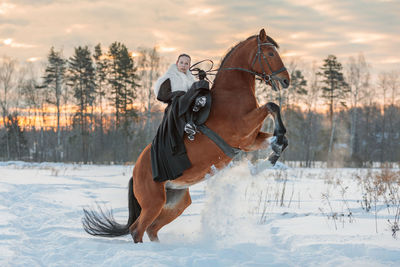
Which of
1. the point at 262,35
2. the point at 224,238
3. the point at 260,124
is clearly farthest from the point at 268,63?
the point at 224,238

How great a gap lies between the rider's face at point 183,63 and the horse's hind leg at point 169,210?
1870 mm

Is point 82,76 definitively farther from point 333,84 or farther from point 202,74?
point 202,74

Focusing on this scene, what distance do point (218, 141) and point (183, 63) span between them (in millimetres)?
1306

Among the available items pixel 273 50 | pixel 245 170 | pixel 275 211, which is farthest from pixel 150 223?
pixel 275 211

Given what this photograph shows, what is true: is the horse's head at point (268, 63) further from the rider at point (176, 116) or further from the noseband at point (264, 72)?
the rider at point (176, 116)

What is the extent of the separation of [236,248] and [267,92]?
2668 centimetres

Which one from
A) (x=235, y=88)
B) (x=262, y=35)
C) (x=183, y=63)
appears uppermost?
(x=262, y=35)

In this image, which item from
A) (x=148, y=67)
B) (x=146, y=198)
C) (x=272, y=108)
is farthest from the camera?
(x=148, y=67)

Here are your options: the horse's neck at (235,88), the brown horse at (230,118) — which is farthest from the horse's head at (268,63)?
the horse's neck at (235,88)

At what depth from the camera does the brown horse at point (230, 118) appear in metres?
4.36

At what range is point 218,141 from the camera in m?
4.41

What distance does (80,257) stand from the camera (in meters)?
4.16

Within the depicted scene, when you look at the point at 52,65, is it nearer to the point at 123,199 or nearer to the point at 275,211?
the point at 123,199

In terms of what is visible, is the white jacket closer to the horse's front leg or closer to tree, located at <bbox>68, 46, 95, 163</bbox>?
the horse's front leg
